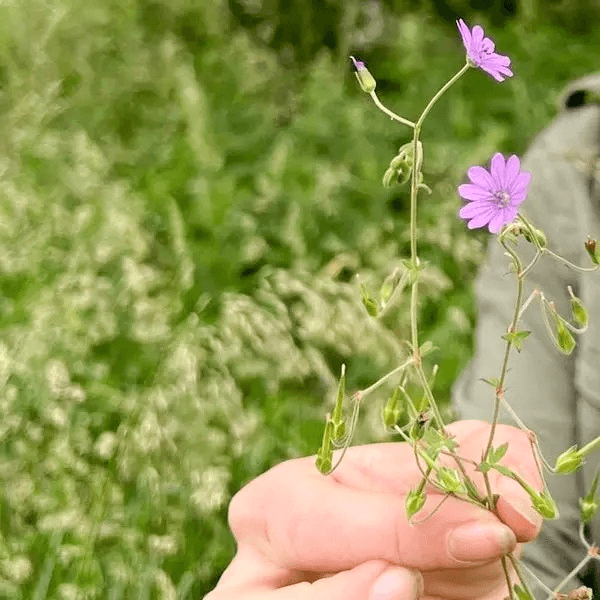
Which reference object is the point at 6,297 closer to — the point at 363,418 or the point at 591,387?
the point at 363,418

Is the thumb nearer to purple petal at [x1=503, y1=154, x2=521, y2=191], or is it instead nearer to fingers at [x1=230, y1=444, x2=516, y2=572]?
fingers at [x1=230, y1=444, x2=516, y2=572]

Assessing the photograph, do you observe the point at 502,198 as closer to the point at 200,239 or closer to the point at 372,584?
the point at 372,584

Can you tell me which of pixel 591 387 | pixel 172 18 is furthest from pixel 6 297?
pixel 172 18

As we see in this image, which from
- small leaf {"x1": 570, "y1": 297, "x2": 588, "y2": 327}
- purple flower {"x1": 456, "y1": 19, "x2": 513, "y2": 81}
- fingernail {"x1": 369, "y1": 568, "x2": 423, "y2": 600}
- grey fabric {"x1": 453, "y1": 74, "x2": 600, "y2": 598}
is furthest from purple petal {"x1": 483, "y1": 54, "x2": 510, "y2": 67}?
grey fabric {"x1": 453, "y1": 74, "x2": 600, "y2": 598}

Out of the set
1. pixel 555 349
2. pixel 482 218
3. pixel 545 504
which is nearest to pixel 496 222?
pixel 482 218

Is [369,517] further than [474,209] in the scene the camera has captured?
Yes

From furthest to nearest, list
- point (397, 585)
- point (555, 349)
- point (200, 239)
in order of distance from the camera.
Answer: point (200, 239) < point (555, 349) < point (397, 585)

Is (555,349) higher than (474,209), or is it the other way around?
(474,209)

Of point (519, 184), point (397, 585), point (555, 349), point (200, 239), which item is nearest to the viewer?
point (519, 184)

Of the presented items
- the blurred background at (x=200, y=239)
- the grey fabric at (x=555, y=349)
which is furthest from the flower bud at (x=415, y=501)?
the grey fabric at (x=555, y=349)
